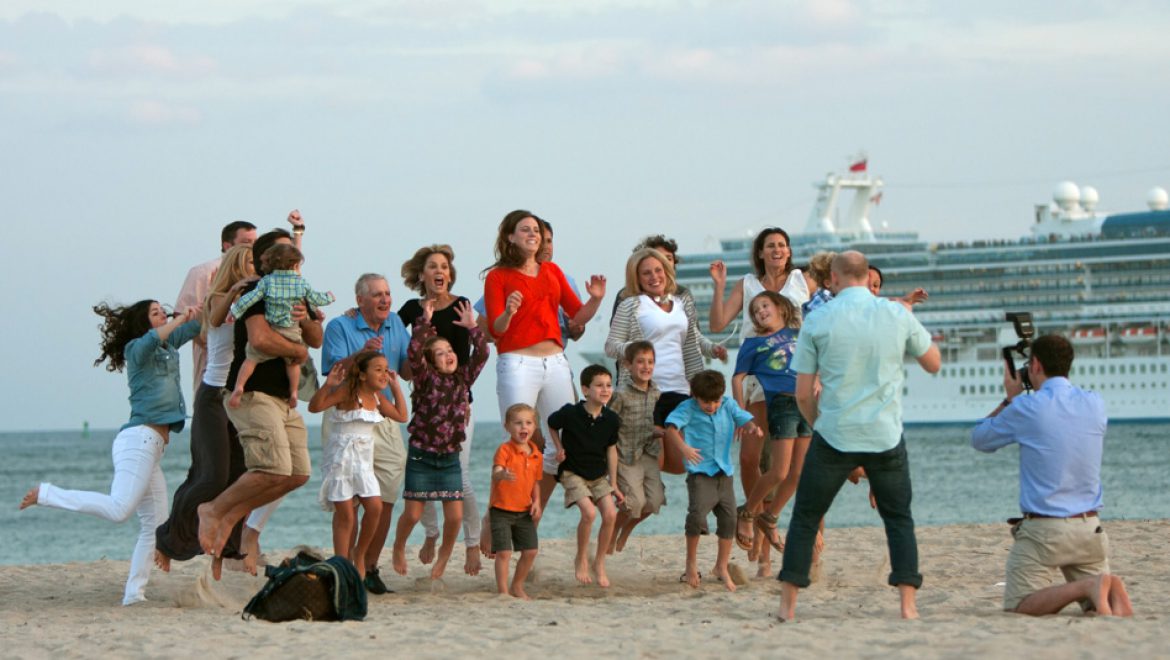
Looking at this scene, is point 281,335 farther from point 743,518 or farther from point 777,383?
point 743,518

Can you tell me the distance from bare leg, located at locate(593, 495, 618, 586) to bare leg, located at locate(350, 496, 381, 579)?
3.82 ft

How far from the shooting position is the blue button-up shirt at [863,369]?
661cm

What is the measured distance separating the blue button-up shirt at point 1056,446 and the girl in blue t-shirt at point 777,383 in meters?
1.69

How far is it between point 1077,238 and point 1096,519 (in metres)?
54.9

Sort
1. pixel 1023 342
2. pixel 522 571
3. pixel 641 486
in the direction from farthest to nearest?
pixel 641 486 < pixel 522 571 < pixel 1023 342

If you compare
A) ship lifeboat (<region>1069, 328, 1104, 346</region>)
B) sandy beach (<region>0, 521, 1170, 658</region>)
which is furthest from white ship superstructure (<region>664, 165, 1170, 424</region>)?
sandy beach (<region>0, 521, 1170, 658</region>)

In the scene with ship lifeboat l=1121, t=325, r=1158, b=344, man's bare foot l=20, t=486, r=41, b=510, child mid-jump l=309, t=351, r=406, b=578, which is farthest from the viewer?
ship lifeboat l=1121, t=325, r=1158, b=344

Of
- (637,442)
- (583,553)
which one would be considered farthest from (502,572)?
(637,442)

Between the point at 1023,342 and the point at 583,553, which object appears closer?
the point at 1023,342

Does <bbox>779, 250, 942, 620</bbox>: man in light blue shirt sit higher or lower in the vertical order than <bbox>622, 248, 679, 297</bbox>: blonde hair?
lower

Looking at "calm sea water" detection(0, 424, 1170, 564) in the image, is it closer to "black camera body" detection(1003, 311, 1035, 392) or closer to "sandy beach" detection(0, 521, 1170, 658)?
"sandy beach" detection(0, 521, 1170, 658)

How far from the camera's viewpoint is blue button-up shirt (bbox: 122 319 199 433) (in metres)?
8.20

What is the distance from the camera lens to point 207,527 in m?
7.98

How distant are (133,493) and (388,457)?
4.30 feet
